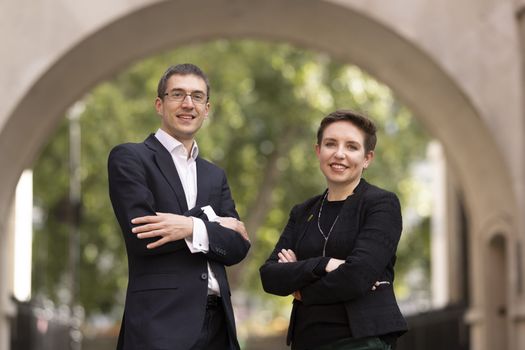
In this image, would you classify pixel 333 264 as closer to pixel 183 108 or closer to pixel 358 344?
pixel 358 344

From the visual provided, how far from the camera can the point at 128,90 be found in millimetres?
26688

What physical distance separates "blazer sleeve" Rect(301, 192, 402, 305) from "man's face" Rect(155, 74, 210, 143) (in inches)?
36.4

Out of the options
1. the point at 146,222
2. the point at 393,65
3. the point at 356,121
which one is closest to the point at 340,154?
the point at 356,121

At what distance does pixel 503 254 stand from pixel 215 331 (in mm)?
8387

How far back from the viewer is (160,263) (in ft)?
17.2

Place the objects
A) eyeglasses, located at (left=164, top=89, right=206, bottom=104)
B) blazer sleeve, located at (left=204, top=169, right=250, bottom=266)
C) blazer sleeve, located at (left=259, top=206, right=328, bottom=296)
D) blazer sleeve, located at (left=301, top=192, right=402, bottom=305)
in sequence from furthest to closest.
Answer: eyeglasses, located at (left=164, top=89, right=206, bottom=104) < blazer sleeve, located at (left=204, top=169, right=250, bottom=266) < blazer sleeve, located at (left=259, top=206, right=328, bottom=296) < blazer sleeve, located at (left=301, top=192, right=402, bottom=305)

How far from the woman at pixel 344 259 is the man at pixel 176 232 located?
26 centimetres

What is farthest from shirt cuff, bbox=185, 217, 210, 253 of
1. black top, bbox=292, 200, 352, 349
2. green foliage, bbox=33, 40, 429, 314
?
green foliage, bbox=33, 40, 429, 314

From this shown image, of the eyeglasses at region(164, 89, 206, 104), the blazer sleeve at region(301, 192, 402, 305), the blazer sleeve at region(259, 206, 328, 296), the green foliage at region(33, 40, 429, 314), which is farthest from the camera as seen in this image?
the green foliage at region(33, 40, 429, 314)

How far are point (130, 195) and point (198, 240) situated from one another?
1.18ft

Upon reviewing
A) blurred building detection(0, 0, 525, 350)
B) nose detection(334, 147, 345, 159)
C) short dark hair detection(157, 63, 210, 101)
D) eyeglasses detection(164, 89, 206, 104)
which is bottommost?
nose detection(334, 147, 345, 159)

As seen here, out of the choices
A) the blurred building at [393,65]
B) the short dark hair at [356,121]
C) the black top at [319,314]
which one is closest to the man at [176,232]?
the black top at [319,314]

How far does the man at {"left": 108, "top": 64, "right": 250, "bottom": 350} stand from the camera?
5.18 meters

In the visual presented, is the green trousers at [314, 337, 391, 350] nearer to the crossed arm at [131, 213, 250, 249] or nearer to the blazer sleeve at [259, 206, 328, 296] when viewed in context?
the blazer sleeve at [259, 206, 328, 296]
